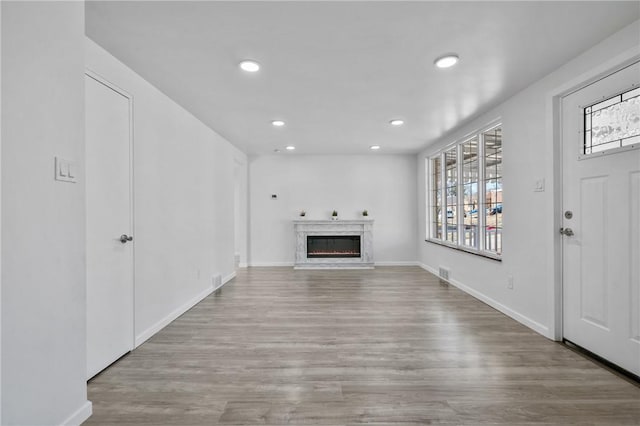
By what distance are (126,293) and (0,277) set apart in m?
1.35

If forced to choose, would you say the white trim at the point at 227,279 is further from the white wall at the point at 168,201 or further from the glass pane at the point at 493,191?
the glass pane at the point at 493,191

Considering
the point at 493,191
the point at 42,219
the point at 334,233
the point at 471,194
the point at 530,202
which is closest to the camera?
the point at 42,219

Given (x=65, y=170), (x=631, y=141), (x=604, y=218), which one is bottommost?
(x=604, y=218)

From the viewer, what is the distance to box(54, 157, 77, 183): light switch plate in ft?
4.80

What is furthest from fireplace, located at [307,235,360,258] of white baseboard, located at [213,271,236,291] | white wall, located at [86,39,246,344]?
white wall, located at [86,39,246,344]

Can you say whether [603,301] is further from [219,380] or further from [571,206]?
[219,380]

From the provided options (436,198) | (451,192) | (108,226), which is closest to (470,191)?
(451,192)

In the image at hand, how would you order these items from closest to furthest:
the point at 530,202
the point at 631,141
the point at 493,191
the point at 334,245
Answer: the point at 631,141 < the point at 530,202 < the point at 493,191 < the point at 334,245

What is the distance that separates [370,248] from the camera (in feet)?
20.4

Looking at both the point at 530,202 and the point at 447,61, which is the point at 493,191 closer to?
the point at 530,202

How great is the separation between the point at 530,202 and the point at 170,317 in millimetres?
3866

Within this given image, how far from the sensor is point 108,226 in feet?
7.36

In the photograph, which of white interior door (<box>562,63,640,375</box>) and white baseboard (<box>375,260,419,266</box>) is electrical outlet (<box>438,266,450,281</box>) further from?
white interior door (<box>562,63,640,375</box>)

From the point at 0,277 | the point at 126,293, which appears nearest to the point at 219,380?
the point at 126,293
